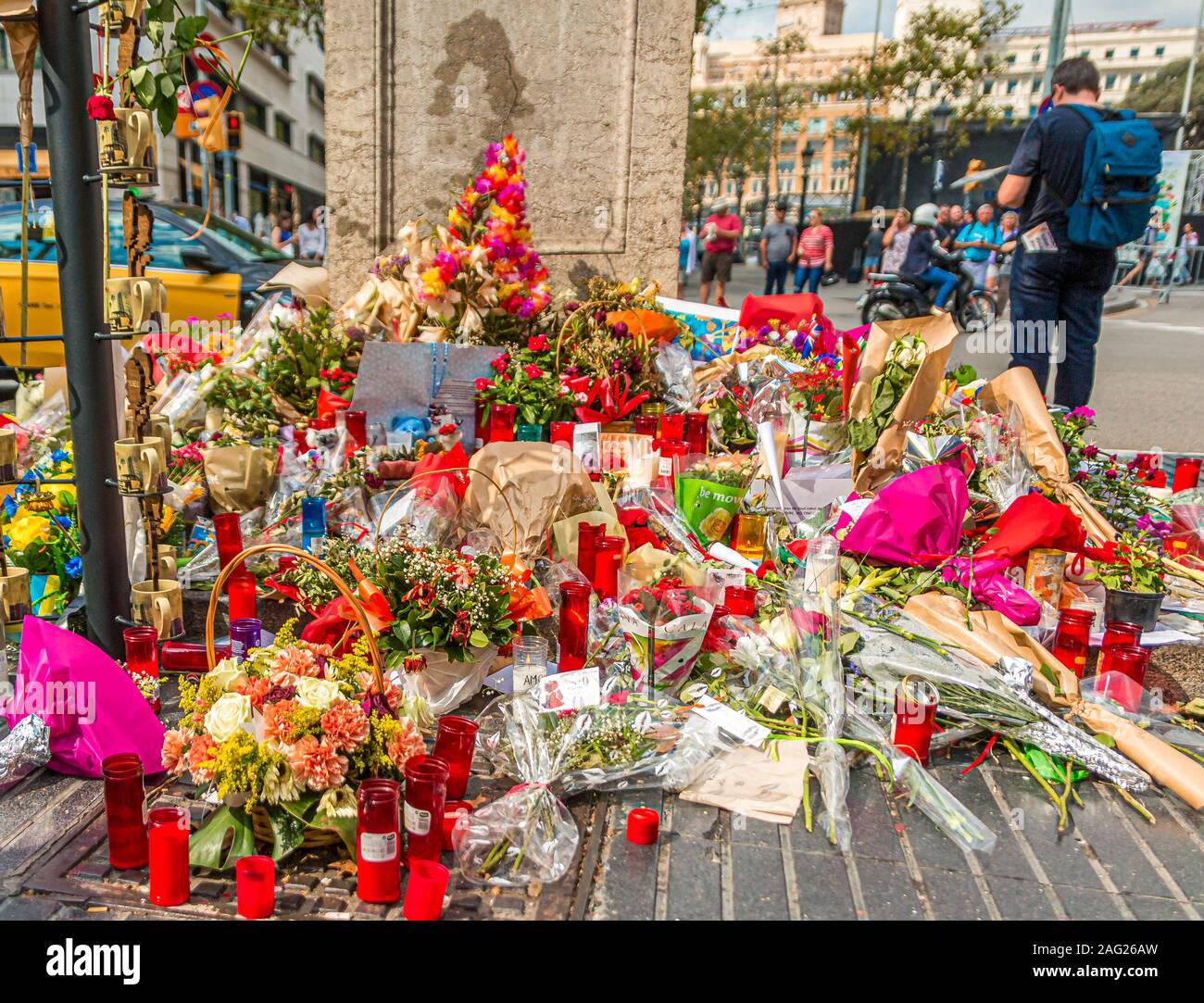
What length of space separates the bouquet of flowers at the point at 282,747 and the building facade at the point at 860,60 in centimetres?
1205

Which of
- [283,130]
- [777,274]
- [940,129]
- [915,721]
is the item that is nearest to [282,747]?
[915,721]

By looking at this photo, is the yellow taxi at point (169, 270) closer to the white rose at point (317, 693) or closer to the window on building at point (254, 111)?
the white rose at point (317, 693)

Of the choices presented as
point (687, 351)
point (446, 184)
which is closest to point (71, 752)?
point (687, 351)

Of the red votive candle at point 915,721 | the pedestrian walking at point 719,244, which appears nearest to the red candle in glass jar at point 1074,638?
the red votive candle at point 915,721

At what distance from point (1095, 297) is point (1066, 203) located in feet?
1.75

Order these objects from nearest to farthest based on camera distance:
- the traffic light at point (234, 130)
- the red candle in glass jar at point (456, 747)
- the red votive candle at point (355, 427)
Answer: the red candle in glass jar at point (456, 747) → the red votive candle at point (355, 427) → the traffic light at point (234, 130)

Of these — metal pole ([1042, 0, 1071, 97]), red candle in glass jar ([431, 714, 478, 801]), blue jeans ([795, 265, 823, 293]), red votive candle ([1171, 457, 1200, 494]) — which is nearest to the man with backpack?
red votive candle ([1171, 457, 1200, 494])

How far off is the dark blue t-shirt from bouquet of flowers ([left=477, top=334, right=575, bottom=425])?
2.65 metres

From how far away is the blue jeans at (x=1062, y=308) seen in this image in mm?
5266

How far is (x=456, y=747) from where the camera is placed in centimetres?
253

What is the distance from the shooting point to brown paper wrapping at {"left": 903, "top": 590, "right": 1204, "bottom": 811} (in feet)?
8.84

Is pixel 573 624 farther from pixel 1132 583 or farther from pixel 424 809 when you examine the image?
pixel 1132 583

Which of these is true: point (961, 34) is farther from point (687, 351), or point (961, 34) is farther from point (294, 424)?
point (294, 424)

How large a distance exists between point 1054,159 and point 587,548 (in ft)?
11.4
